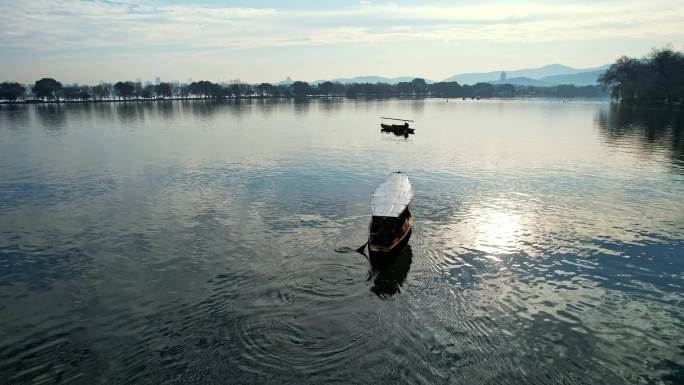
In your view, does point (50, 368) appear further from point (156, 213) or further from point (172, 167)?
point (172, 167)

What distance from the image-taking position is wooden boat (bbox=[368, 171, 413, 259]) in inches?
1132

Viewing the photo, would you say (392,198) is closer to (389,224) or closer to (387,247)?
(389,224)

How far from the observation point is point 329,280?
1056 inches

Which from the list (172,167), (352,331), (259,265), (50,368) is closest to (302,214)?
(259,265)

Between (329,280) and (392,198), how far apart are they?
35.2 feet

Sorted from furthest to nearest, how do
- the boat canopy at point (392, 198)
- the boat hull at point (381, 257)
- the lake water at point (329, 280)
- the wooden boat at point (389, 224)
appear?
the boat canopy at point (392, 198)
the wooden boat at point (389, 224)
the boat hull at point (381, 257)
the lake water at point (329, 280)

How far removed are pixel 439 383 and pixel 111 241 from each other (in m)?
29.8

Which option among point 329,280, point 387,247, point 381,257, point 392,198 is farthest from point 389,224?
point 329,280

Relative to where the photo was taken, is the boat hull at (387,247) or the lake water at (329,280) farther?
the boat hull at (387,247)

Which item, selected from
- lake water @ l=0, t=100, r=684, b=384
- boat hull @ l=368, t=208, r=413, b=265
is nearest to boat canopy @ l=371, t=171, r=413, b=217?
boat hull @ l=368, t=208, r=413, b=265

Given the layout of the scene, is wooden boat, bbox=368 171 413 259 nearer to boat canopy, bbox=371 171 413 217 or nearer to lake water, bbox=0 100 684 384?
boat canopy, bbox=371 171 413 217

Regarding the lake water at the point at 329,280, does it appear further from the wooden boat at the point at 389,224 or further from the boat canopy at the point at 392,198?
the boat canopy at the point at 392,198

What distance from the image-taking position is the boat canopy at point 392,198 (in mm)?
30953

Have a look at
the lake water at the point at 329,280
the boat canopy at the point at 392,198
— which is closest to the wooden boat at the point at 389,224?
the boat canopy at the point at 392,198
